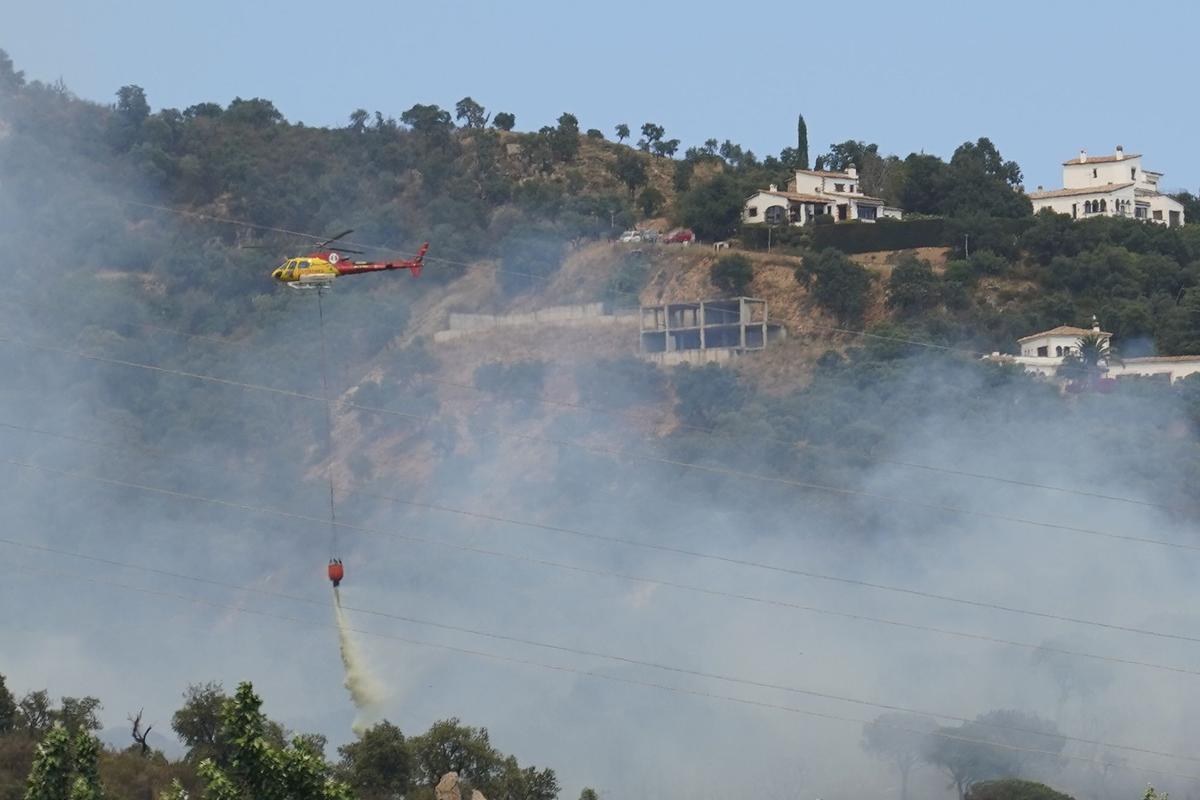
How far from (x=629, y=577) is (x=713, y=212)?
38.2m

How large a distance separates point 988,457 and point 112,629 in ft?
143

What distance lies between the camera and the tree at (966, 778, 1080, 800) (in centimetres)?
7844

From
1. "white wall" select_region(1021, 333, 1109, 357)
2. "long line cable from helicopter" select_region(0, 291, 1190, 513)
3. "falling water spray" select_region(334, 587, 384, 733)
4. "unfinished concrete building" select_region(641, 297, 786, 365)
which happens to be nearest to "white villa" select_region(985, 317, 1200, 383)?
"white wall" select_region(1021, 333, 1109, 357)

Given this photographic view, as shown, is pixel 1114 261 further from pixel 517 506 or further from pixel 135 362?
pixel 135 362

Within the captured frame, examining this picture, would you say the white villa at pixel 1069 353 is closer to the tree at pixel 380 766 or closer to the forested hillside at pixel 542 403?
the forested hillside at pixel 542 403

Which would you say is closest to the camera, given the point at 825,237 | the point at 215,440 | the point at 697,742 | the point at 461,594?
the point at 697,742

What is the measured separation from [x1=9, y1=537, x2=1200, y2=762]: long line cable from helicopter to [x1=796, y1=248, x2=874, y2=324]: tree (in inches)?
1236

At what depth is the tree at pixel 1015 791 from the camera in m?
78.4

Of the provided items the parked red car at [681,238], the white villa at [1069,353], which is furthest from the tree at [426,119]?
the white villa at [1069,353]

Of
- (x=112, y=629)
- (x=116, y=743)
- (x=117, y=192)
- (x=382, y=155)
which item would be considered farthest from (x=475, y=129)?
(x=116, y=743)

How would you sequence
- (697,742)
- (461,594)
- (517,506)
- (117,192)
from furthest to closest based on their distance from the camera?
(117,192) < (517,506) < (461,594) < (697,742)

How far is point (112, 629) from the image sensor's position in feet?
371

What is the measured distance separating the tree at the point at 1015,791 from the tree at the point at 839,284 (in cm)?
4887

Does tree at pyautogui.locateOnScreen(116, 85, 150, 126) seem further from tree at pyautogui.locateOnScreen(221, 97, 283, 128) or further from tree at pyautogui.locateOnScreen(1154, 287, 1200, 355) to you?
tree at pyautogui.locateOnScreen(1154, 287, 1200, 355)
